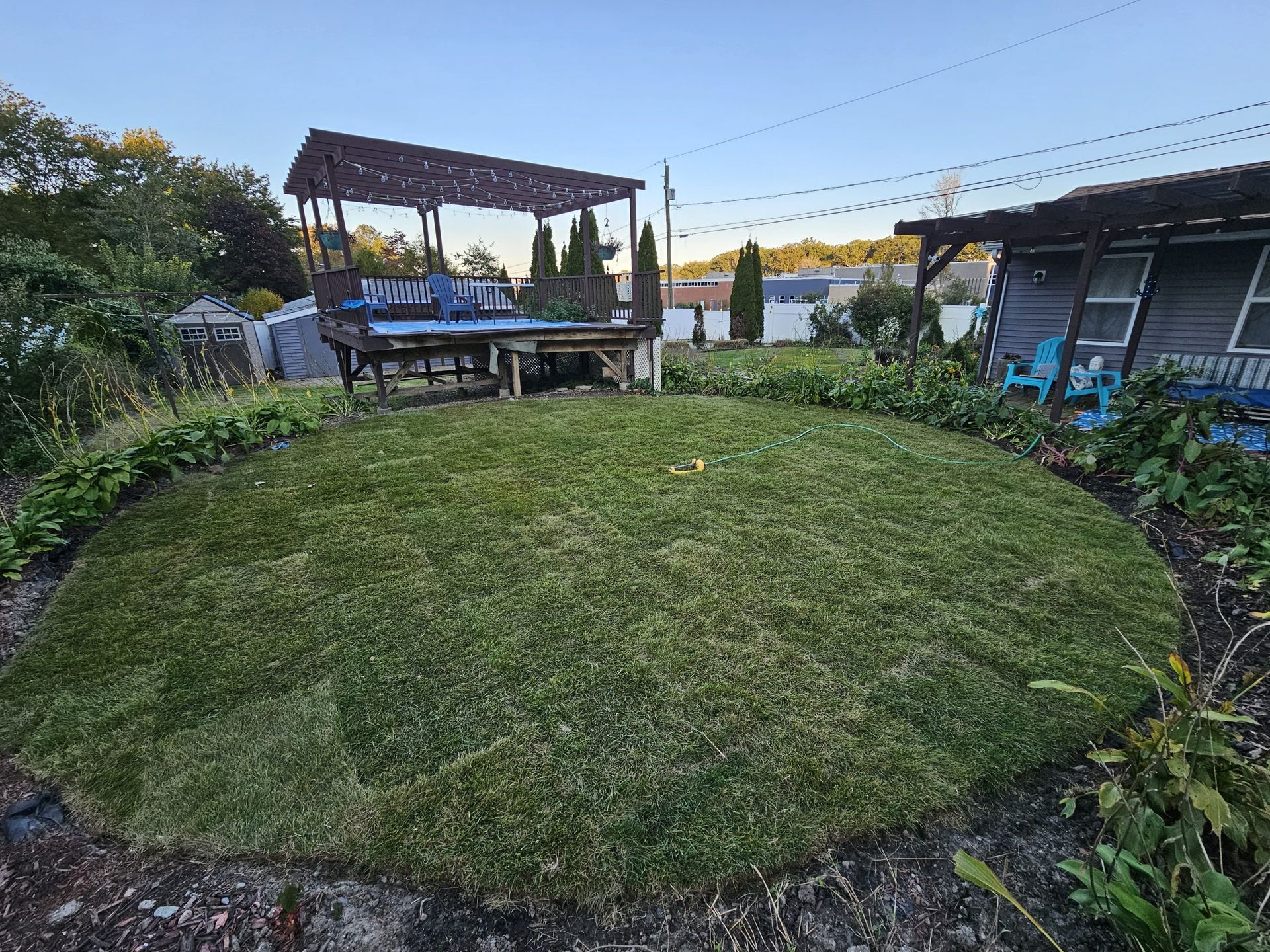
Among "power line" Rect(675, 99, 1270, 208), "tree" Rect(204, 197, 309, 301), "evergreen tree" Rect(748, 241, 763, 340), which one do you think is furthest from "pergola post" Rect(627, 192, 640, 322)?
"tree" Rect(204, 197, 309, 301)

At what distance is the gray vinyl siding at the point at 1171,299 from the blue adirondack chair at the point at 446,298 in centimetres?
922

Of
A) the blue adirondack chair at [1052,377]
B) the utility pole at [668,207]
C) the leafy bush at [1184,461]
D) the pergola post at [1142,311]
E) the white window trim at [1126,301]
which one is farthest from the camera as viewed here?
the utility pole at [668,207]

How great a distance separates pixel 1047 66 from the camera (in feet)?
38.7

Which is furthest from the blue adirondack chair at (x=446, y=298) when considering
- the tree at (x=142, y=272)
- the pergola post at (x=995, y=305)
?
the tree at (x=142, y=272)

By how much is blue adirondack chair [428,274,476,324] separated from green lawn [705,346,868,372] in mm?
4695

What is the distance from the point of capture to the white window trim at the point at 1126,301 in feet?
22.9

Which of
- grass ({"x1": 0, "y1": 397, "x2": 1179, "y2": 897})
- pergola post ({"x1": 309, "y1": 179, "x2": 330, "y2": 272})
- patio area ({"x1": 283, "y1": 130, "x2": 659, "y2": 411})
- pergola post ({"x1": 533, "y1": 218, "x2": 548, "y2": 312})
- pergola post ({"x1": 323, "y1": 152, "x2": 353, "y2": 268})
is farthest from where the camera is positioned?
pergola post ({"x1": 533, "y1": 218, "x2": 548, "y2": 312})

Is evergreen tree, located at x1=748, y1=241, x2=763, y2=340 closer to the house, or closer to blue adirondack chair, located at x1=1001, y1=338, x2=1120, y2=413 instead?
blue adirondack chair, located at x1=1001, y1=338, x2=1120, y2=413

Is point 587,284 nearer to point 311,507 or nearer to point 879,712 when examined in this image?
point 311,507

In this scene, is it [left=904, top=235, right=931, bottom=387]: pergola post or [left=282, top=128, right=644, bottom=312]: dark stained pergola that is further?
[left=904, top=235, right=931, bottom=387]: pergola post

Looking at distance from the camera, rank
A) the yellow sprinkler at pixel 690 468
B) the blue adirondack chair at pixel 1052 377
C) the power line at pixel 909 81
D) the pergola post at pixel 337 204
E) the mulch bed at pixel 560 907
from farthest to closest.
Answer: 1. the power line at pixel 909 81
2. the blue adirondack chair at pixel 1052 377
3. the pergola post at pixel 337 204
4. the yellow sprinkler at pixel 690 468
5. the mulch bed at pixel 560 907

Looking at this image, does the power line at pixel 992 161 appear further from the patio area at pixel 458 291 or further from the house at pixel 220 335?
the house at pixel 220 335

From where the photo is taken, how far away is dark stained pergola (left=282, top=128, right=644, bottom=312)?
6238mm

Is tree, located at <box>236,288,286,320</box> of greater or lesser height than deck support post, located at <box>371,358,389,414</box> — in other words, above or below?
above
